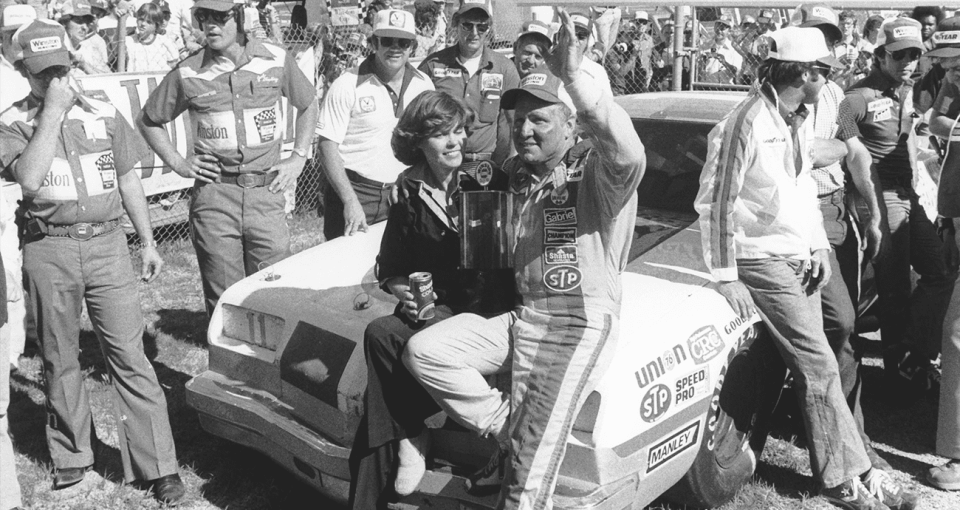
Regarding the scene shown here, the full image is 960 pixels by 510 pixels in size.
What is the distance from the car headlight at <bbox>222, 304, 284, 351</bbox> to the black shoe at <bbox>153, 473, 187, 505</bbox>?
689 mm

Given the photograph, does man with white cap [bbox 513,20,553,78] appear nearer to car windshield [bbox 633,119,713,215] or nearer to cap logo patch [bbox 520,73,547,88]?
car windshield [bbox 633,119,713,215]

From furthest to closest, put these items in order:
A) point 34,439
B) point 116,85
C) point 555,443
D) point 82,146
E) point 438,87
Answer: point 116,85 → point 438,87 → point 34,439 → point 82,146 → point 555,443

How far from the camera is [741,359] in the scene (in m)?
4.03

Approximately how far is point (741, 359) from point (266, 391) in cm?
192

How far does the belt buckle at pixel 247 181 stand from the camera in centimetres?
514

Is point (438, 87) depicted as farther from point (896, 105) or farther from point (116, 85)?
point (116, 85)

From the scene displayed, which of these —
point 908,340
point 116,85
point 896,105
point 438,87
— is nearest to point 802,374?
point 908,340

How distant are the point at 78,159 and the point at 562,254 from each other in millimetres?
2292

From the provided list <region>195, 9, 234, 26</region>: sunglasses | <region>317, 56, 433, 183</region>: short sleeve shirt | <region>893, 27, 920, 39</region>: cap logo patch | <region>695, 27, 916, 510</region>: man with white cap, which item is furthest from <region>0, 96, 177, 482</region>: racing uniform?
<region>893, 27, 920, 39</region>: cap logo patch

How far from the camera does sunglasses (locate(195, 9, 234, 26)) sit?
4997mm

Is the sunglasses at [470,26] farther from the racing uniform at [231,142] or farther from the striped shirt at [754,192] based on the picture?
the striped shirt at [754,192]

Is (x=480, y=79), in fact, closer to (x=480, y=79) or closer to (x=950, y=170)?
(x=480, y=79)

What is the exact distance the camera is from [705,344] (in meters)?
3.69

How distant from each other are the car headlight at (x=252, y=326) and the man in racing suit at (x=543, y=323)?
42.0 inches
